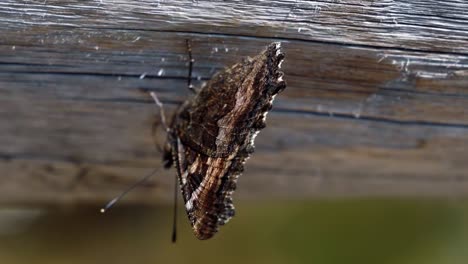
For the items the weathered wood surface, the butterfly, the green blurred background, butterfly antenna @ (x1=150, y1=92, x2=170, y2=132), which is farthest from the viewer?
the green blurred background

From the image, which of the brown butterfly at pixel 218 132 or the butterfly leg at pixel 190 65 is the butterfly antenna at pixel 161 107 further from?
the butterfly leg at pixel 190 65

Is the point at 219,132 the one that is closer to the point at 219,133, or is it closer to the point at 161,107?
the point at 219,133

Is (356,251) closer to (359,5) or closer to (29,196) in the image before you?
(29,196)

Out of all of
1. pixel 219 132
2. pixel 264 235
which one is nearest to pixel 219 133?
pixel 219 132

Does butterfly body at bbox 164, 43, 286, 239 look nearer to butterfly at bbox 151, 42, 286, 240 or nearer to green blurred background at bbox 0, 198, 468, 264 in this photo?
butterfly at bbox 151, 42, 286, 240

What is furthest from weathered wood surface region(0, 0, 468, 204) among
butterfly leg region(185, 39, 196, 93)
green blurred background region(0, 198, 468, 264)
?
green blurred background region(0, 198, 468, 264)
